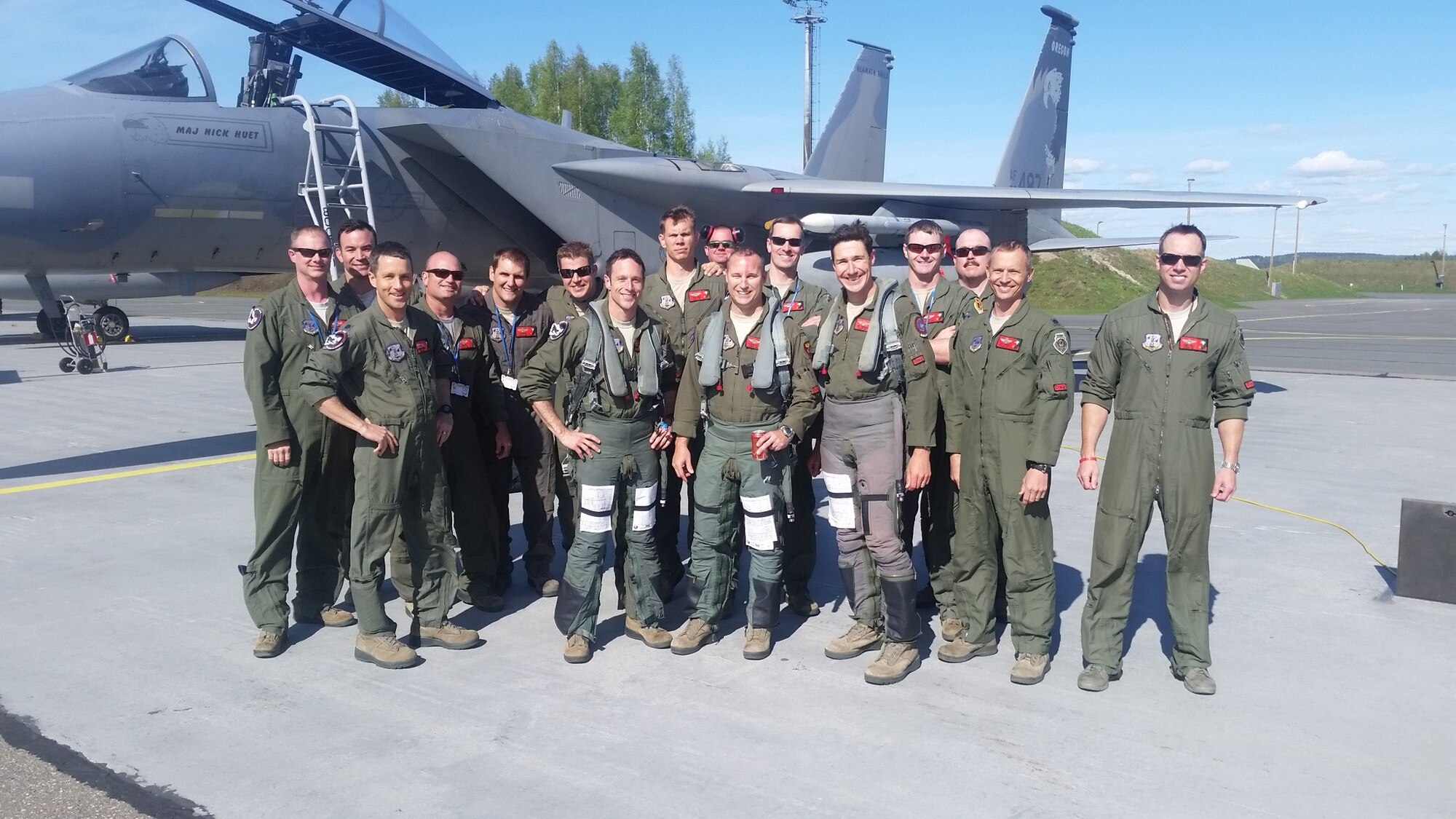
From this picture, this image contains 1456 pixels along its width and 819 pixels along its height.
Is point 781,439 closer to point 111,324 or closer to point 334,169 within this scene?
point 334,169

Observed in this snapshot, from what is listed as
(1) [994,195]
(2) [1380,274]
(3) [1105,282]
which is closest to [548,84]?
(3) [1105,282]

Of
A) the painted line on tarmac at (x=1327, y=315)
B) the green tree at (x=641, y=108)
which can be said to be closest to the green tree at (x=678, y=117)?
the green tree at (x=641, y=108)

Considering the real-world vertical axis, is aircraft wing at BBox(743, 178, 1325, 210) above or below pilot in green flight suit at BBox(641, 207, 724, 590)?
above

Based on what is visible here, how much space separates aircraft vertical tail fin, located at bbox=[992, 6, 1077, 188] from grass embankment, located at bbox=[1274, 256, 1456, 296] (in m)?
73.6

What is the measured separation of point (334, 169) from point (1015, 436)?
632cm

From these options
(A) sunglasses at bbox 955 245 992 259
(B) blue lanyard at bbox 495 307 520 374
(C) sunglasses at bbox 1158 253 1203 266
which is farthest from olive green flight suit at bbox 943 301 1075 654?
(B) blue lanyard at bbox 495 307 520 374

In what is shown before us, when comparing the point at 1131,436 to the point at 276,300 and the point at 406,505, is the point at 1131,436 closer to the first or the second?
the point at 406,505

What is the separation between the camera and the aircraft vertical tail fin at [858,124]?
1677cm

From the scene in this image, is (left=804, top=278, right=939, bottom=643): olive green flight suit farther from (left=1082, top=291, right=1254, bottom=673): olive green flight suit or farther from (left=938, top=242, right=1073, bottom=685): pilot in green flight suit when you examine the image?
(left=1082, top=291, right=1254, bottom=673): olive green flight suit

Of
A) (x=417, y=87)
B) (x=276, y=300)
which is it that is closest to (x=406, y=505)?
(x=276, y=300)

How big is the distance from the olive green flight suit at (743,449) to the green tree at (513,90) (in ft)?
154

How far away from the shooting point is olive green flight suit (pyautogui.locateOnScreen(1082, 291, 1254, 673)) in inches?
145

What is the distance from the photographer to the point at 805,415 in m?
4.08

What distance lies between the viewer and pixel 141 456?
26.5ft
